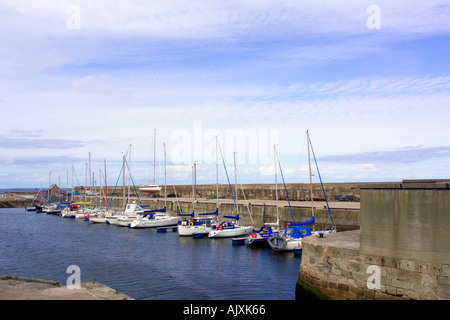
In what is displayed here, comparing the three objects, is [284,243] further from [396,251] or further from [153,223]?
[153,223]

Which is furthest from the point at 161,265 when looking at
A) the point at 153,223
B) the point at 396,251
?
the point at 153,223

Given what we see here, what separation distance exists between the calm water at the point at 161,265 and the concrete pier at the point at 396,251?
447 cm

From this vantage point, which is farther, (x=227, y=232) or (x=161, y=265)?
(x=227, y=232)

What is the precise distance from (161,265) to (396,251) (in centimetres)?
1766

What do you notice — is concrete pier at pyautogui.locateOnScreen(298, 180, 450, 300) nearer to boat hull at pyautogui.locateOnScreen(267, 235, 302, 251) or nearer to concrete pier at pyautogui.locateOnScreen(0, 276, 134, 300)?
concrete pier at pyautogui.locateOnScreen(0, 276, 134, 300)

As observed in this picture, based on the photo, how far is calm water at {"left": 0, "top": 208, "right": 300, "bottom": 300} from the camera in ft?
66.5

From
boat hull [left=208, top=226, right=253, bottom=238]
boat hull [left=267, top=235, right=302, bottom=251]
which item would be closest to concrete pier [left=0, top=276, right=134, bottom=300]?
boat hull [left=267, top=235, right=302, bottom=251]

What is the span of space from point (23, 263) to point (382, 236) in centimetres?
2567

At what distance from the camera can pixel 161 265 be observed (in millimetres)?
26953

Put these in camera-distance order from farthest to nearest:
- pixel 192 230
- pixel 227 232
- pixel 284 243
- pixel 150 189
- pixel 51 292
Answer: pixel 150 189 < pixel 192 230 < pixel 227 232 < pixel 284 243 < pixel 51 292

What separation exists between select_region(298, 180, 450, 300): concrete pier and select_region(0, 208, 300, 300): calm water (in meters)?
4.47
